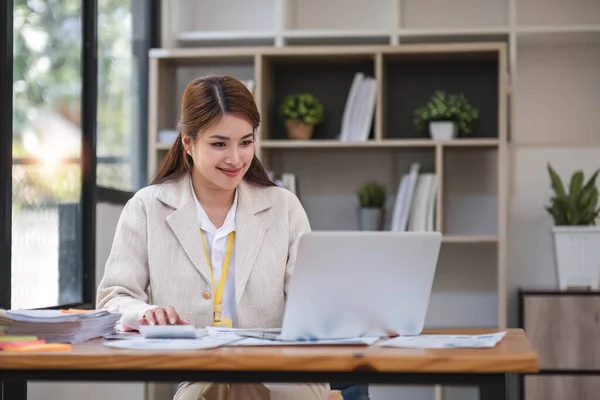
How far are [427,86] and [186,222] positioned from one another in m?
2.30

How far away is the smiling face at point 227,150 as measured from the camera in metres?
2.35

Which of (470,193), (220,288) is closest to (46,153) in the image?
(220,288)

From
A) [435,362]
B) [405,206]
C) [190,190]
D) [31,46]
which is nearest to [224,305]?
[190,190]

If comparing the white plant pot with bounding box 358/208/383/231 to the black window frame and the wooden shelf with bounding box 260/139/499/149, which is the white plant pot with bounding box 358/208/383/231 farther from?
the black window frame

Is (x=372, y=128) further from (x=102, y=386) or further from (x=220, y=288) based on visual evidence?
(x=220, y=288)

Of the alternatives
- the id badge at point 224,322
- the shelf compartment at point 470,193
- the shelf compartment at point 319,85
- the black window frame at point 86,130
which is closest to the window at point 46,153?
the black window frame at point 86,130

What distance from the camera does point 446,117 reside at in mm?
4117

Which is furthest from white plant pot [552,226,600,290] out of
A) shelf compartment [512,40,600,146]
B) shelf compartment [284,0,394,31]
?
shelf compartment [284,0,394,31]

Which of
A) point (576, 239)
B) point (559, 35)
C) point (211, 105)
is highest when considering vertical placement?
point (559, 35)

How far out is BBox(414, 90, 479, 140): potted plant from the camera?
13.5 ft

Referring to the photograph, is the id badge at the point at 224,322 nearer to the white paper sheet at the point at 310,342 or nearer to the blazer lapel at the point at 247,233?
the blazer lapel at the point at 247,233

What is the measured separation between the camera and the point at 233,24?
179 inches

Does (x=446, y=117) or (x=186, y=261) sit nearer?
(x=186, y=261)

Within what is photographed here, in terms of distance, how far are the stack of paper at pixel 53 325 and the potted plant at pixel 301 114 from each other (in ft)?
8.22
